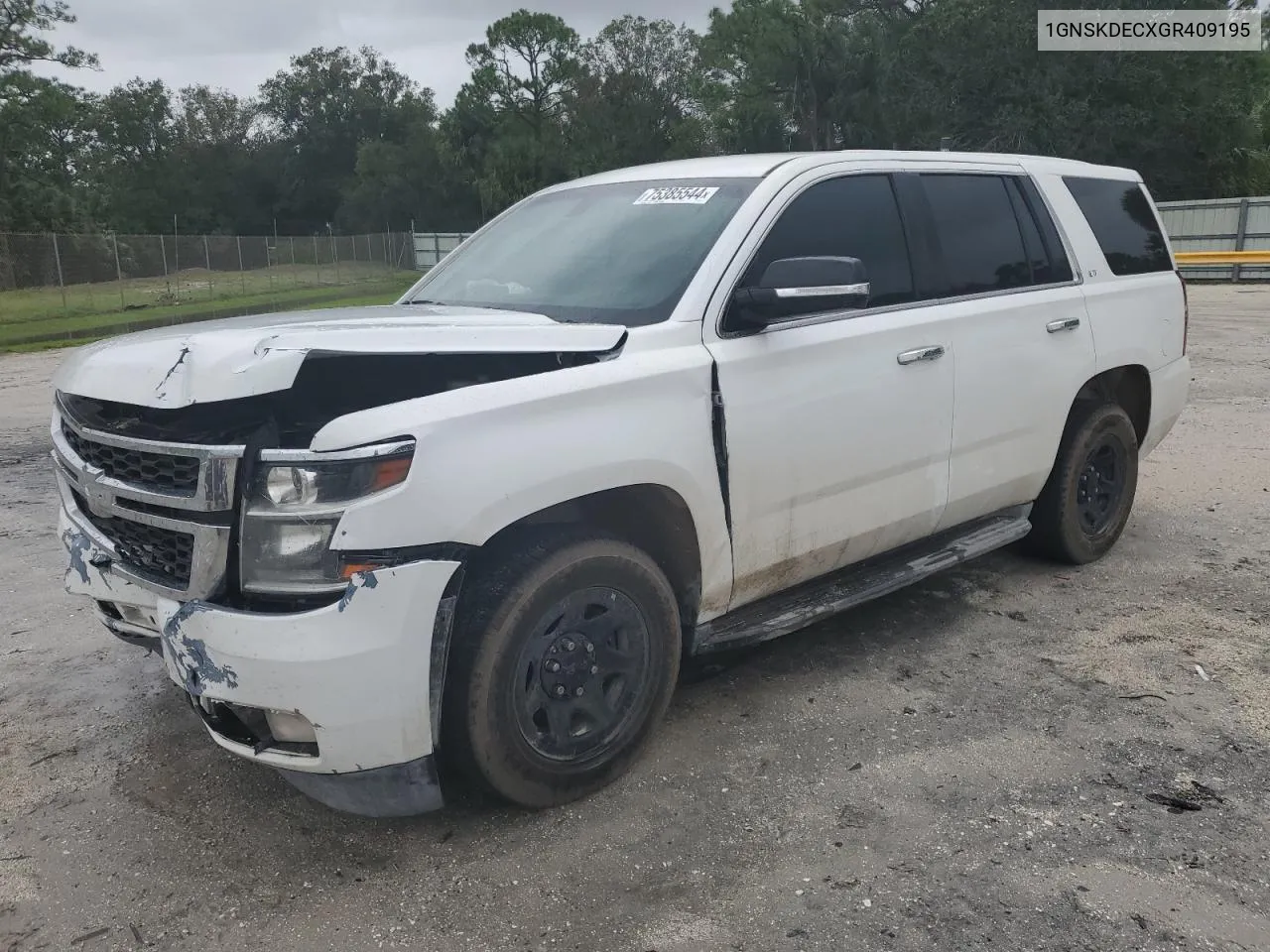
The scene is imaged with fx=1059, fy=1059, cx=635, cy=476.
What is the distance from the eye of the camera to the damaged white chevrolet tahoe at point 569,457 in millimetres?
2684

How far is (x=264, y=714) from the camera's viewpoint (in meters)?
2.78

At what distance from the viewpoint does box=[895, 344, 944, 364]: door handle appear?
4.01 meters

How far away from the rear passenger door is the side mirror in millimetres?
985

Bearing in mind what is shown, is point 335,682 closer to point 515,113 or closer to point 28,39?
point 28,39

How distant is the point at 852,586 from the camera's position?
13.3ft

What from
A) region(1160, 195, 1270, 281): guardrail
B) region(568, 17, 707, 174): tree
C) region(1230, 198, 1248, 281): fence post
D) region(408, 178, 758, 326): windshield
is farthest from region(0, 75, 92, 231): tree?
region(408, 178, 758, 326): windshield

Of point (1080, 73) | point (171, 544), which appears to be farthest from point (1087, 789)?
point (1080, 73)

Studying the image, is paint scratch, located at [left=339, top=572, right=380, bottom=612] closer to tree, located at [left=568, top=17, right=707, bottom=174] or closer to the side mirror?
the side mirror

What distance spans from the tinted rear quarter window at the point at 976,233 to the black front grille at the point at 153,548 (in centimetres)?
305

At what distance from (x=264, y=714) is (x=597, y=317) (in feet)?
5.27

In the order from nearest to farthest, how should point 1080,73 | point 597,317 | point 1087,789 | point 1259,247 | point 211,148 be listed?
point 1087,789, point 597,317, point 1259,247, point 1080,73, point 211,148

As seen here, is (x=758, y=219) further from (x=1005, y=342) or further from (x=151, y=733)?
(x=151, y=733)

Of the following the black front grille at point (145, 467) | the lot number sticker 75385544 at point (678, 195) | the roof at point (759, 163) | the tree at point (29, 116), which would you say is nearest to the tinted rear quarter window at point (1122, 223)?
the roof at point (759, 163)

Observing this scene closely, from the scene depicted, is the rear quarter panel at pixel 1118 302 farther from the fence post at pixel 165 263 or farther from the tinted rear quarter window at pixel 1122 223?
the fence post at pixel 165 263
